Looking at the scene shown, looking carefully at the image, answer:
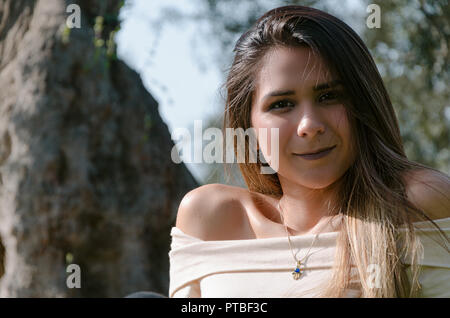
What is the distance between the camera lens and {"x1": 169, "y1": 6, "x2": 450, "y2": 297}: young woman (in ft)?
5.29

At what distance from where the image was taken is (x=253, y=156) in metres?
2.12

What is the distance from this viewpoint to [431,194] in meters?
1.66

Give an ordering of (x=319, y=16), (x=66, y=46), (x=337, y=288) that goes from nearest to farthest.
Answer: (x=337, y=288)
(x=319, y=16)
(x=66, y=46)

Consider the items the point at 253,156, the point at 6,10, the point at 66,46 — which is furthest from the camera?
the point at 6,10

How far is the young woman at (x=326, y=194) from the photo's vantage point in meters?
1.61

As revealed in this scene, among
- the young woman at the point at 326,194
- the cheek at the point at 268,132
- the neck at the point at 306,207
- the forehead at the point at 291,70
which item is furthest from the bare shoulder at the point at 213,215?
the forehead at the point at 291,70

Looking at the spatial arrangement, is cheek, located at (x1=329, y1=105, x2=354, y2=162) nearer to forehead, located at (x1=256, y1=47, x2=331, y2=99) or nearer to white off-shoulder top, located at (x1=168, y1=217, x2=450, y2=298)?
forehead, located at (x1=256, y1=47, x2=331, y2=99)

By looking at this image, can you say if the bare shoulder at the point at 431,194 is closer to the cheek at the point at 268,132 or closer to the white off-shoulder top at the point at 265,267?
the white off-shoulder top at the point at 265,267

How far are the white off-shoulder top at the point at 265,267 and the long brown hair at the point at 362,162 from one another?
0.12ft

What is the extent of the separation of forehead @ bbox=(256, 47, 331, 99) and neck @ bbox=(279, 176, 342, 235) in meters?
0.34

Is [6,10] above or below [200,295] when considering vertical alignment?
above

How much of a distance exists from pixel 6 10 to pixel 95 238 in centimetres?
167
